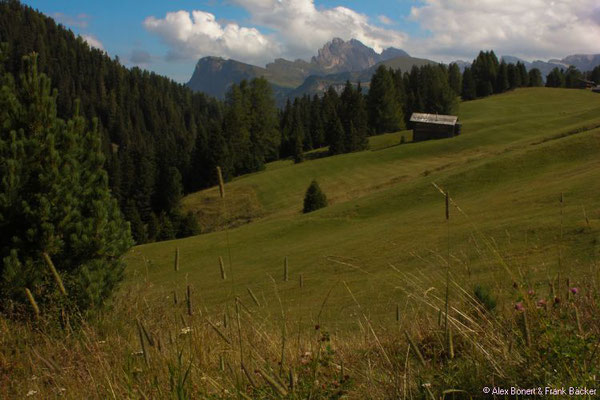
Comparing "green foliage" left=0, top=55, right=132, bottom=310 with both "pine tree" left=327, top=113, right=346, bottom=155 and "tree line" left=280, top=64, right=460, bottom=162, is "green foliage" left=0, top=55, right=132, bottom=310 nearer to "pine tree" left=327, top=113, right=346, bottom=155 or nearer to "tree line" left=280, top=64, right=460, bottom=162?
"pine tree" left=327, top=113, right=346, bottom=155

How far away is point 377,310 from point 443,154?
6178 centimetres

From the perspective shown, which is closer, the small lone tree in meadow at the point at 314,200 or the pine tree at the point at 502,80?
the small lone tree in meadow at the point at 314,200

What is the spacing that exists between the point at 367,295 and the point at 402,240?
859 centimetres

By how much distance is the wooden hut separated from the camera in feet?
283

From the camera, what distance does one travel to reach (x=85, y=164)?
1438cm

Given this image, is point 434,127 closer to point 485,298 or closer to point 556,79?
point 556,79

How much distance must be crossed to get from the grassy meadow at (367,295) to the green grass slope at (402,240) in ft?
0.47

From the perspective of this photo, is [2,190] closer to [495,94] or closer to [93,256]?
[93,256]

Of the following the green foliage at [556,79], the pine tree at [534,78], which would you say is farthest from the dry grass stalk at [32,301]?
the green foliage at [556,79]

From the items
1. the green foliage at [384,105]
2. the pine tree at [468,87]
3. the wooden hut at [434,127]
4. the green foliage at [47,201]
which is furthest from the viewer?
the pine tree at [468,87]

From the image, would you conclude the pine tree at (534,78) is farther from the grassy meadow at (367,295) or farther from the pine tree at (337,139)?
the pine tree at (337,139)

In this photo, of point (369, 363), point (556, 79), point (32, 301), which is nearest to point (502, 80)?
point (556, 79)

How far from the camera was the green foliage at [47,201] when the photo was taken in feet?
39.3

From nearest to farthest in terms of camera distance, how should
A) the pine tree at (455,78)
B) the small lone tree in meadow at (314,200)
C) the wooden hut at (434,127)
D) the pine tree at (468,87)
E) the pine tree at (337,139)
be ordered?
1. the small lone tree in meadow at (314,200)
2. the wooden hut at (434,127)
3. the pine tree at (337,139)
4. the pine tree at (468,87)
5. the pine tree at (455,78)
